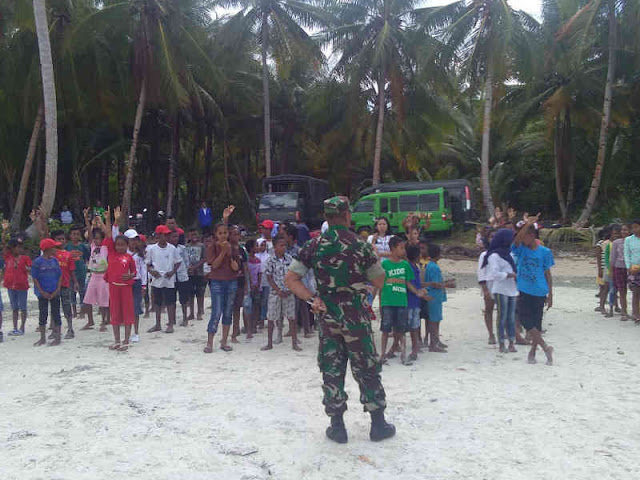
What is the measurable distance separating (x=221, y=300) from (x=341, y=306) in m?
3.03

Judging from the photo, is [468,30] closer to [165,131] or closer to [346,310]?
[165,131]

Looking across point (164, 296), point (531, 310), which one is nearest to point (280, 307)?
point (164, 296)

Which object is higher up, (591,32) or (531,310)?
(591,32)

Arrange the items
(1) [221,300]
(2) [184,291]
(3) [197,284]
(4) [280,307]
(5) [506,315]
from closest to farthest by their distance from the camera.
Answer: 1. (5) [506,315]
2. (1) [221,300]
3. (4) [280,307]
4. (2) [184,291]
5. (3) [197,284]

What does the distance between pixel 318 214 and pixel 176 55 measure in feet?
30.6

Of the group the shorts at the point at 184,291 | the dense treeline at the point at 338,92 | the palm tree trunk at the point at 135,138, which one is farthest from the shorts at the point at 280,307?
the palm tree trunk at the point at 135,138

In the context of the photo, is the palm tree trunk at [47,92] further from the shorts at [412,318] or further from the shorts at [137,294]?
the shorts at [412,318]

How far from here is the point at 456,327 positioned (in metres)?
7.98

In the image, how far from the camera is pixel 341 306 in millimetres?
3887

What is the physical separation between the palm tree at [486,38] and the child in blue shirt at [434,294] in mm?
15330

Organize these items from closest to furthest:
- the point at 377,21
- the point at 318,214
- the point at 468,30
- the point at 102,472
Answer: the point at 102,472 → the point at 468,30 → the point at 377,21 → the point at 318,214

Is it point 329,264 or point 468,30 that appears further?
point 468,30

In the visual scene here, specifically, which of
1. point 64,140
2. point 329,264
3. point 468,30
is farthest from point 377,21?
point 329,264

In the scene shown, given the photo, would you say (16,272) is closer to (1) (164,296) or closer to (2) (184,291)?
(1) (164,296)
